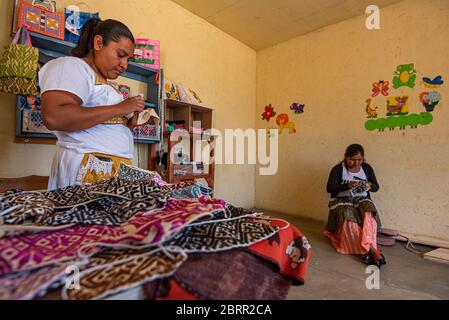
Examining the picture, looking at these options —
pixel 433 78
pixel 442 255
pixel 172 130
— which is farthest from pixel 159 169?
pixel 433 78

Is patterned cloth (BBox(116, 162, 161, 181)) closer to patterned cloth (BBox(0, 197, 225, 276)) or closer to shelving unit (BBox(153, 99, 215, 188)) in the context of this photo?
patterned cloth (BBox(0, 197, 225, 276))

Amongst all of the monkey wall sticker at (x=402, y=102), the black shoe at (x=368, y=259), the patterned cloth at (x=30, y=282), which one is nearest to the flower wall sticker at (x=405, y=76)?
the monkey wall sticker at (x=402, y=102)

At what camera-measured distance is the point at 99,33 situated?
94cm

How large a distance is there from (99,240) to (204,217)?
0.68ft

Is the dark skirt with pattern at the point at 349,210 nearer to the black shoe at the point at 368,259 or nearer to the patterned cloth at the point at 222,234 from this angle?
the black shoe at the point at 368,259

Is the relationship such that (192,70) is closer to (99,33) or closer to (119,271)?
(99,33)

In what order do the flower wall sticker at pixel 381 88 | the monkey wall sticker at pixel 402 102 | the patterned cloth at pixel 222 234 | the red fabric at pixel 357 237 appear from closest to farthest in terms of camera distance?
the patterned cloth at pixel 222 234 < the red fabric at pixel 357 237 < the monkey wall sticker at pixel 402 102 < the flower wall sticker at pixel 381 88

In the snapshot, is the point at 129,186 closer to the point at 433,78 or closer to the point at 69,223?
the point at 69,223

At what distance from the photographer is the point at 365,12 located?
2.91 meters

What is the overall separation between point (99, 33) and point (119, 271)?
0.91 metres

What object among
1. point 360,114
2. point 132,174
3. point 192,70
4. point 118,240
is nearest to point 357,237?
point 360,114

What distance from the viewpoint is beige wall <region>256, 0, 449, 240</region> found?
8.27 ft

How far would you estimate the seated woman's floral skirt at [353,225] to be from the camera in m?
2.14

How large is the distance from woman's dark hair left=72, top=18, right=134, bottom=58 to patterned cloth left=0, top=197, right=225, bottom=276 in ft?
2.44
